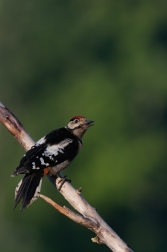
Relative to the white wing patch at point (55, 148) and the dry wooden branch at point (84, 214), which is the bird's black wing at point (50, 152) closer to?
the white wing patch at point (55, 148)

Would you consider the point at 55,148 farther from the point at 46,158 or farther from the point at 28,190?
the point at 28,190

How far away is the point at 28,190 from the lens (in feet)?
23.2

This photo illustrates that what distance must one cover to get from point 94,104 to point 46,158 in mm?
21002

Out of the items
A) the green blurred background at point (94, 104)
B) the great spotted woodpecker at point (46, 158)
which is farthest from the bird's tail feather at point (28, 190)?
the green blurred background at point (94, 104)

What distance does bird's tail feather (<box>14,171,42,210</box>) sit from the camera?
23.0ft

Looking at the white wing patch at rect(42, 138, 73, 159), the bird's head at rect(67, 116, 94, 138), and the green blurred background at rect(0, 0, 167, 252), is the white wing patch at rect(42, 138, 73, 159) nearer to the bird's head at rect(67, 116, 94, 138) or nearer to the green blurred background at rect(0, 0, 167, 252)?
the bird's head at rect(67, 116, 94, 138)

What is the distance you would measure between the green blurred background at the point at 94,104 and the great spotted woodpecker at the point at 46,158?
15.1 metres

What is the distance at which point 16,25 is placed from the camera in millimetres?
38656

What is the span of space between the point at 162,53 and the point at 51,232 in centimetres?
1022

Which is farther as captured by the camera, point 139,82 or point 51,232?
point 139,82

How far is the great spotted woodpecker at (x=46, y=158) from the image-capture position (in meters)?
7.09

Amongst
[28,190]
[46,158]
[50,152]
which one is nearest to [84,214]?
[28,190]

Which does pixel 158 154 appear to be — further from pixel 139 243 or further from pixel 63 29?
pixel 63 29

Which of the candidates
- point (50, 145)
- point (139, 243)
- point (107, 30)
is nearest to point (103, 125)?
point (139, 243)
